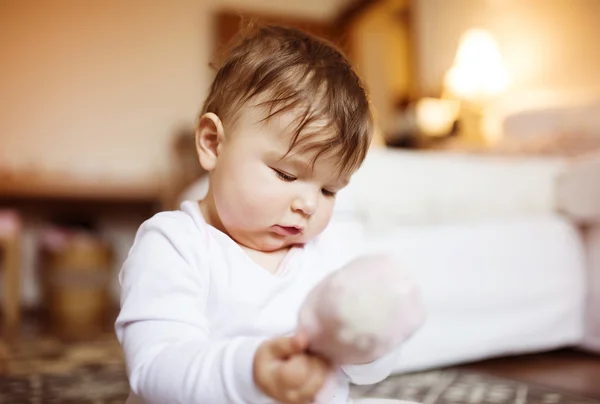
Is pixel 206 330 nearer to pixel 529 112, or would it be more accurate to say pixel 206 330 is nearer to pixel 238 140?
pixel 238 140

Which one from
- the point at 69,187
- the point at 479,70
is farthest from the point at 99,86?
the point at 479,70

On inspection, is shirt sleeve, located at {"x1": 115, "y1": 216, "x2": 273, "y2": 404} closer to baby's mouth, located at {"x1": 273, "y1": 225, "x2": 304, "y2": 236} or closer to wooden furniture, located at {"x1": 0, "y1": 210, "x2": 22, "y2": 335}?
baby's mouth, located at {"x1": 273, "y1": 225, "x2": 304, "y2": 236}

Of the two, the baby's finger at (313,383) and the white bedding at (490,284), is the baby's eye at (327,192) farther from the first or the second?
the white bedding at (490,284)

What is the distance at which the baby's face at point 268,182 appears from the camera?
0.57 meters

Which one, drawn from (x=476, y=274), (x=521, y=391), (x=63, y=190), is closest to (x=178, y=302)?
(x=521, y=391)

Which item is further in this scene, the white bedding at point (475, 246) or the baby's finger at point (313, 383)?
the white bedding at point (475, 246)

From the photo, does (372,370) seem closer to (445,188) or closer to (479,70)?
(445,188)

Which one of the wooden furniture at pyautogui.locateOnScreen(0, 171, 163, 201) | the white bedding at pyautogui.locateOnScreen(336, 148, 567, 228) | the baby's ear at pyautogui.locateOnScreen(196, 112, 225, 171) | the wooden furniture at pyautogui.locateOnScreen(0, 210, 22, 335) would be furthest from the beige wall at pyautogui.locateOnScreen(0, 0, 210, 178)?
the baby's ear at pyautogui.locateOnScreen(196, 112, 225, 171)

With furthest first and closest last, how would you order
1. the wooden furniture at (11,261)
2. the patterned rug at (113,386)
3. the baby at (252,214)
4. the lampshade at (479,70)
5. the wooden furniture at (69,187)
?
1. the lampshade at (479,70)
2. the wooden furniture at (69,187)
3. the wooden furniture at (11,261)
4. the patterned rug at (113,386)
5. the baby at (252,214)

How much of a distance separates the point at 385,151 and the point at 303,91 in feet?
2.90

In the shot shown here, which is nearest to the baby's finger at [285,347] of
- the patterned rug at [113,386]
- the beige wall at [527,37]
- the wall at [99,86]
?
the patterned rug at [113,386]

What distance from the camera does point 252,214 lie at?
593 mm

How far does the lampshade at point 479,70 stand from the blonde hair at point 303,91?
241 cm

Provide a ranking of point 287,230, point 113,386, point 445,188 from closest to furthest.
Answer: point 287,230, point 113,386, point 445,188
